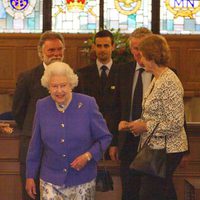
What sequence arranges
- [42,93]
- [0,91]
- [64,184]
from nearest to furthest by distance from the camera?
[64,184]
[42,93]
[0,91]

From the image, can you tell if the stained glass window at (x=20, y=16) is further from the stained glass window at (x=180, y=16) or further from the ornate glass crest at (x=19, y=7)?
the stained glass window at (x=180, y=16)

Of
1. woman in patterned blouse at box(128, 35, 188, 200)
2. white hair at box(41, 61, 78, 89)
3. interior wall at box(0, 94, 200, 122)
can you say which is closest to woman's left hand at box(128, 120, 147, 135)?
woman in patterned blouse at box(128, 35, 188, 200)

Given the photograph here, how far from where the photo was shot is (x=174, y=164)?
3834 millimetres

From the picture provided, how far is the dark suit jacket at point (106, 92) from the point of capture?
179 inches

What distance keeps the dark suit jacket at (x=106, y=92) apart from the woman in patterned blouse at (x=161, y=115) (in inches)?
26.1

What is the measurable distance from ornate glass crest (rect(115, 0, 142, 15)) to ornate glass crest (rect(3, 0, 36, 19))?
131 cm

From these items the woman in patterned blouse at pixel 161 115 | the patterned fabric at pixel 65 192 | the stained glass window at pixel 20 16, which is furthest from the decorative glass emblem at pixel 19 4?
the patterned fabric at pixel 65 192

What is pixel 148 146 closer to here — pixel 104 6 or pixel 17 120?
pixel 17 120

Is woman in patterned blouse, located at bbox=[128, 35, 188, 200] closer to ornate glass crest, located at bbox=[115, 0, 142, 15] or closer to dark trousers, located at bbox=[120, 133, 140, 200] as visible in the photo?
dark trousers, located at bbox=[120, 133, 140, 200]

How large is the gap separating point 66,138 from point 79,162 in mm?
152

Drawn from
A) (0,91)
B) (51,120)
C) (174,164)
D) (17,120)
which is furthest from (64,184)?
(0,91)

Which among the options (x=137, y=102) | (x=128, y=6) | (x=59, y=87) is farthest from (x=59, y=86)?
(x=128, y=6)

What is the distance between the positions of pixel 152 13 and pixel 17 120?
5.81m

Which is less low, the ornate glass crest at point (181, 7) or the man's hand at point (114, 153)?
the ornate glass crest at point (181, 7)
